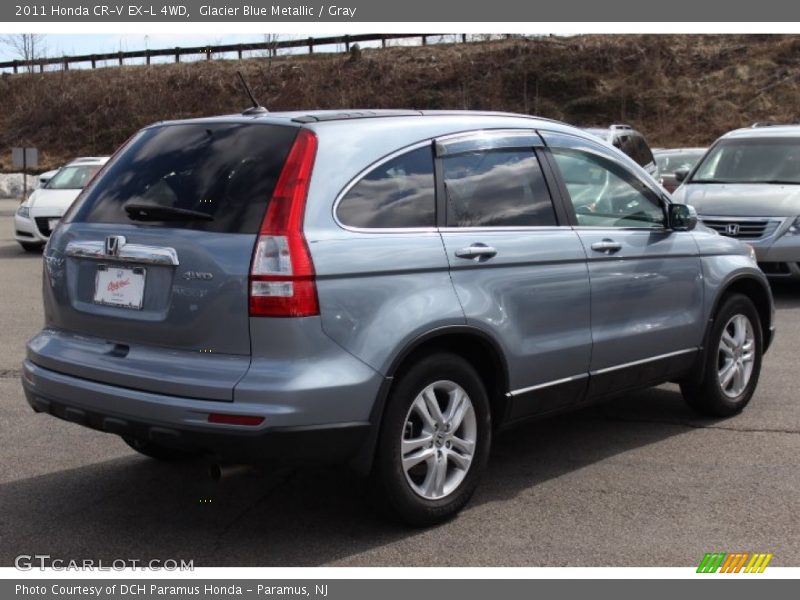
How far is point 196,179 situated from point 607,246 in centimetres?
226

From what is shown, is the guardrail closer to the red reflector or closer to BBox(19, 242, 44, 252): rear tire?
BBox(19, 242, 44, 252): rear tire

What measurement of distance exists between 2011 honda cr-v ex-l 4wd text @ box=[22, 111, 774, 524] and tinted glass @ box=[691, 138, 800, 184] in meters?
7.61

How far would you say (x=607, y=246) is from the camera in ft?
18.4

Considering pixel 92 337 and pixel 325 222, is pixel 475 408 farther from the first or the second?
pixel 92 337

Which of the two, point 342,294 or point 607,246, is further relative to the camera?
point 607,246

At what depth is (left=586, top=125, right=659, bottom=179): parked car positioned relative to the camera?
1721 cm

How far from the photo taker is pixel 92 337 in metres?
4.68

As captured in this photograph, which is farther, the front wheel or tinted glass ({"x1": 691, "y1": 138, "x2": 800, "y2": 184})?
tinted glass ({"x1": 691, "y1": 138, "x2": 800, "y2": 184})

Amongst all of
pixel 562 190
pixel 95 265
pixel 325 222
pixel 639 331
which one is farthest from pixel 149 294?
pixel 639 331

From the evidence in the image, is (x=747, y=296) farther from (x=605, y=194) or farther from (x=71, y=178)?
(x=71, y=178)

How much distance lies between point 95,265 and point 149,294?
0.41 m

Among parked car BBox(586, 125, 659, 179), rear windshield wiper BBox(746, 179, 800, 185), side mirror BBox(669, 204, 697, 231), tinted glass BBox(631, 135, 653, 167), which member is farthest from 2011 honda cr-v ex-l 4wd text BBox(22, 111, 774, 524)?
tinted glass BBox(631, 135, 653, 167)

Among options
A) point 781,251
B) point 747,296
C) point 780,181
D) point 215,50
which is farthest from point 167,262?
point 215,50

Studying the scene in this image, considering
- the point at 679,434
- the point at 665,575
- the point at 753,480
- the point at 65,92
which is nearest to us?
the point at 665,575
